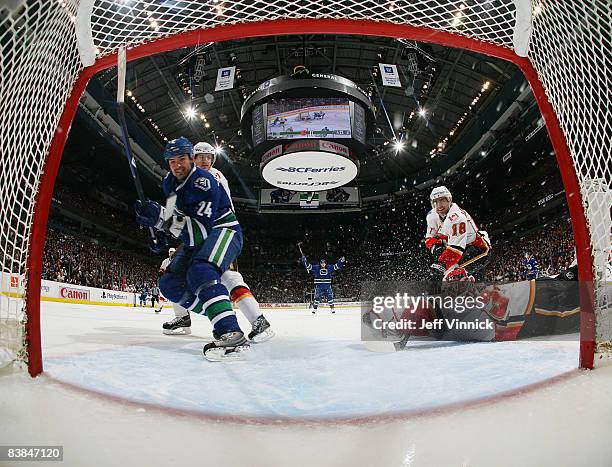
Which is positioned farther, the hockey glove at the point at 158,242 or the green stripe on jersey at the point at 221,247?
the hockey glove at the point at 158,242

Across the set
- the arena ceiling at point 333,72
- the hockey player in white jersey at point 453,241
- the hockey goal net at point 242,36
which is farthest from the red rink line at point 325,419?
the arena ceiling at point 333,72

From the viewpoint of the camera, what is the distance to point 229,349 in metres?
1.67

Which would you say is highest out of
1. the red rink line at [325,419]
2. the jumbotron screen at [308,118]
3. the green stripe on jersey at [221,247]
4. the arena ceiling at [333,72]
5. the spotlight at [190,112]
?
the arena ceiling at [333,72]

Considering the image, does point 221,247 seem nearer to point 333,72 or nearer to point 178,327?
point 178,327

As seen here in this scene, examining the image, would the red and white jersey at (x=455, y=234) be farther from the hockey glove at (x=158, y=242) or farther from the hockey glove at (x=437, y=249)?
the hockey glove at (x=158, y=242)

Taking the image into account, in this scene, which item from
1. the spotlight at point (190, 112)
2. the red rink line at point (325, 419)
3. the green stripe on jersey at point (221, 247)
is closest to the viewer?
the red rink line at point (325, 419)

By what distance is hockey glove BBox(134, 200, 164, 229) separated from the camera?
5.61 feet

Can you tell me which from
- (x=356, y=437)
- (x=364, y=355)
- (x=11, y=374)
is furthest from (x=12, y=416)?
(x=364, y=355)

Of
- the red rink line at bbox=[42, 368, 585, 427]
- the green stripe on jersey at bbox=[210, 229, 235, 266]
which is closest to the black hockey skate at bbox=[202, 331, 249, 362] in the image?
the green stripe on jersey at bbox=[210, 229, 235, 266]

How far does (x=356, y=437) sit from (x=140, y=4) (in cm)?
169

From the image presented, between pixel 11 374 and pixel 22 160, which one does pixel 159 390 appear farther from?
pixel 22 160

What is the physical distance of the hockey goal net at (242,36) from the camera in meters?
1.37

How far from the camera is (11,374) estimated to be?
51.4 inches

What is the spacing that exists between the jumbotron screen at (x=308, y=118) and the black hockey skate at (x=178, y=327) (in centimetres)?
610
